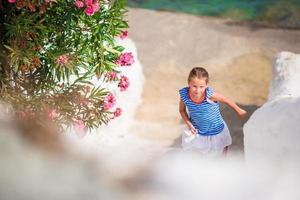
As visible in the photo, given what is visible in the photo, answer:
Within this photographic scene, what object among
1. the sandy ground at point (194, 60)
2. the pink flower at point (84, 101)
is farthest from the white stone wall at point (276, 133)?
the sandy ground at point (194, 60)

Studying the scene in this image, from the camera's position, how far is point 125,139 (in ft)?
28.3

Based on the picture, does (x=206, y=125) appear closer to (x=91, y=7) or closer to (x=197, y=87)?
(x=197, y=87)

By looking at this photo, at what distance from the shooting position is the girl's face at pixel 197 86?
5.82m

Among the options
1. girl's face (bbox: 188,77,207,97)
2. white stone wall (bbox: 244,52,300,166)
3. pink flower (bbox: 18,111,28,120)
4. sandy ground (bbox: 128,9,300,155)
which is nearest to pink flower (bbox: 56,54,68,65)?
pink flower (bbox: 18,111,28,120)

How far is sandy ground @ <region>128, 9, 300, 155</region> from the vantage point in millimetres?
9344

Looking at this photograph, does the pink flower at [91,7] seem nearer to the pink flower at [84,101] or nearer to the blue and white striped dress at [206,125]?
the pink flower at [84,101]

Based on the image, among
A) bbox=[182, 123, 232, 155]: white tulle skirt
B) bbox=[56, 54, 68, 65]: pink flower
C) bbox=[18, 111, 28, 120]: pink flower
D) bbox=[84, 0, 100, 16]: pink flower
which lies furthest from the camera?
bbox=[182, 123, 232, 155]: white tulle skirt

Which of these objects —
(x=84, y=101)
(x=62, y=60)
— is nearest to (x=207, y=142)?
(x=84, y=101)

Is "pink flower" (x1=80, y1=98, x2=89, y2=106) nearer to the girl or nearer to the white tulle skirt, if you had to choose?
the girl

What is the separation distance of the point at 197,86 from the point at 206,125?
0.45 meters

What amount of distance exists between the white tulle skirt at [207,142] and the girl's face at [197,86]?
443 millimetres

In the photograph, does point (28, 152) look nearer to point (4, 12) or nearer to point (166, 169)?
point (4, 12)

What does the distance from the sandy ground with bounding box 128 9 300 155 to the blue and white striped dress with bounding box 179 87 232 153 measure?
1.87 m

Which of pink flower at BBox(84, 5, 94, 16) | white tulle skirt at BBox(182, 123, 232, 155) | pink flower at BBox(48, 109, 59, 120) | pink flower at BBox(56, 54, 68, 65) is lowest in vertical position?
white tulle skirt at BBox(182, 123, 232, 155)
